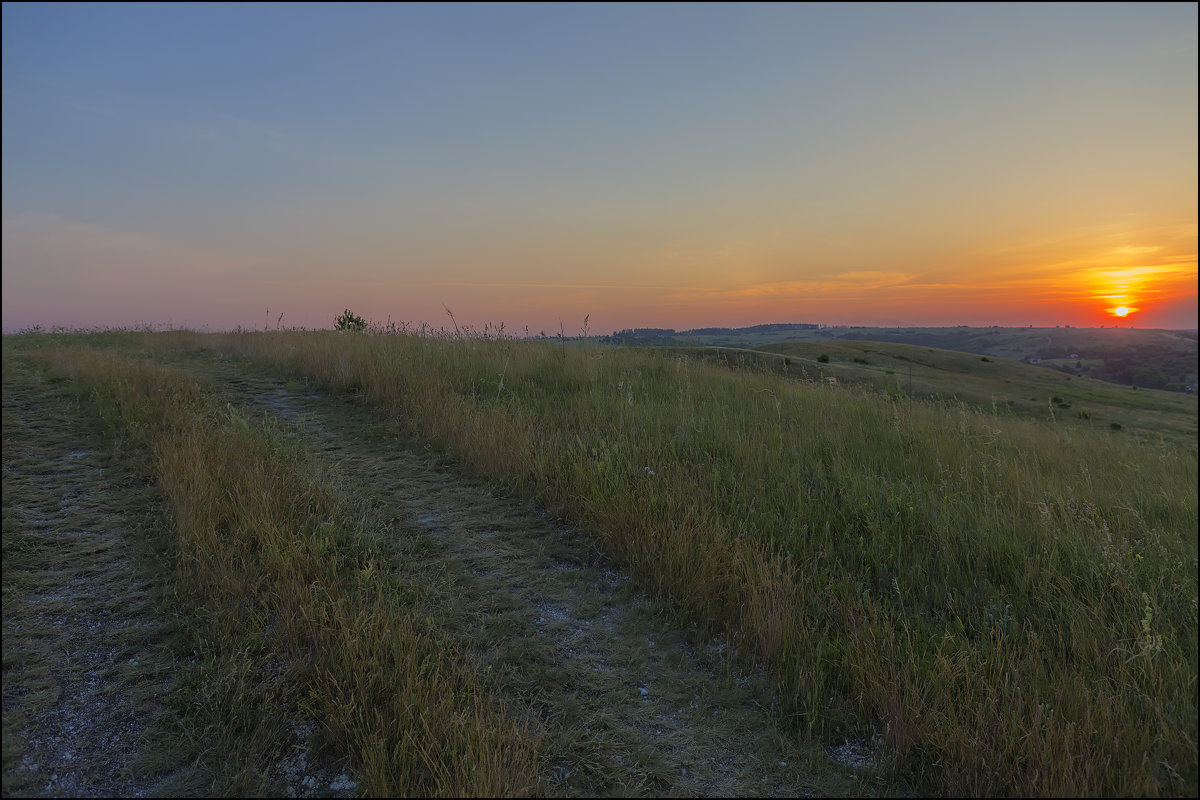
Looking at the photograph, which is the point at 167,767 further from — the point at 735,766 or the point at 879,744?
the point at 879,744

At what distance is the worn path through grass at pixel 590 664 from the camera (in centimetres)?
229

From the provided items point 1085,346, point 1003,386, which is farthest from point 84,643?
point 1085,346

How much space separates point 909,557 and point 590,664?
2.39 metres

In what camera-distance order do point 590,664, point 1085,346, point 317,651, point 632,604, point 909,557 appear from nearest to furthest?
point 317,651, point 590,664, point 632,604, point 909,557, point 1085,346

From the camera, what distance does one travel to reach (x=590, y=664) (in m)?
2.90

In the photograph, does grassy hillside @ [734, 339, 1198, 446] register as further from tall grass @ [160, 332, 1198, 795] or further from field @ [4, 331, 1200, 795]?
field @ [4, 331, 1200, 795]

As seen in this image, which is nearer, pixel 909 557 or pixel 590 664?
pixel 590 664

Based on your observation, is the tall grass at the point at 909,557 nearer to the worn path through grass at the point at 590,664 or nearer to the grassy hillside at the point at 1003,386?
the worn path through grass at the point at 590,664

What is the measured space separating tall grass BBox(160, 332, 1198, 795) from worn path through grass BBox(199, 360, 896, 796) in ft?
0.74

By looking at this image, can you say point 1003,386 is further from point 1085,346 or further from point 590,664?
point 1085,346

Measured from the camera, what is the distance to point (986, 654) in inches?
109

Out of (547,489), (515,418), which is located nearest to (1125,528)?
(547,489)

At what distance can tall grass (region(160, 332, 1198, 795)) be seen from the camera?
2.34 meters

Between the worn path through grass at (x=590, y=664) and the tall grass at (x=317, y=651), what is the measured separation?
204 millimetres
